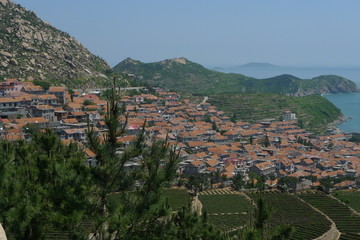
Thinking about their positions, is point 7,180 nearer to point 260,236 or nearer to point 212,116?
point 260,236

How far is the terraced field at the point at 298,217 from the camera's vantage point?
23.0 m

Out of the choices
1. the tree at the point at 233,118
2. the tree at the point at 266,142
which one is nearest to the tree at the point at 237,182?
the tree at the point at 266,142

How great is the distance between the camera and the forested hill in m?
113

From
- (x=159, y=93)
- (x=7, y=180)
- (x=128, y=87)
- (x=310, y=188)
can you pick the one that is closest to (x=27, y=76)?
(x=128, y=87)

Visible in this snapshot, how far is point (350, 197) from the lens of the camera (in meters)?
33.2

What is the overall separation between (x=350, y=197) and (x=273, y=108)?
4222 centimetres

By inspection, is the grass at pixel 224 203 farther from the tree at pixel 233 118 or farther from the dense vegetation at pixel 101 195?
the tree at pixel 233 118

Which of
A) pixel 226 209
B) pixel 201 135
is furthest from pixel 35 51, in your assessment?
pixel 226 209

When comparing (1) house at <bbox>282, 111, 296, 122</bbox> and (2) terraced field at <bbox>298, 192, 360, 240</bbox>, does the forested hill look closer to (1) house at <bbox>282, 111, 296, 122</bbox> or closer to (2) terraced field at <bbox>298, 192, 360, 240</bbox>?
(1) house at <bbox>282, 111, 296, 122</bbox>

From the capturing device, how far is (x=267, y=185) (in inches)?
1395

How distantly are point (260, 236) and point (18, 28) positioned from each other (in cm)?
5516

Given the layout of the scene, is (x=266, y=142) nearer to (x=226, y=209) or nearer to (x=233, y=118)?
(x=233, y=118)

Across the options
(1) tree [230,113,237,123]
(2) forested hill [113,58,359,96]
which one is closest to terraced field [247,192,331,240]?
(1) tree [230,113,237,123]

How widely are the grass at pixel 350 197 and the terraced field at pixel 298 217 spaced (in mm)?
3565
